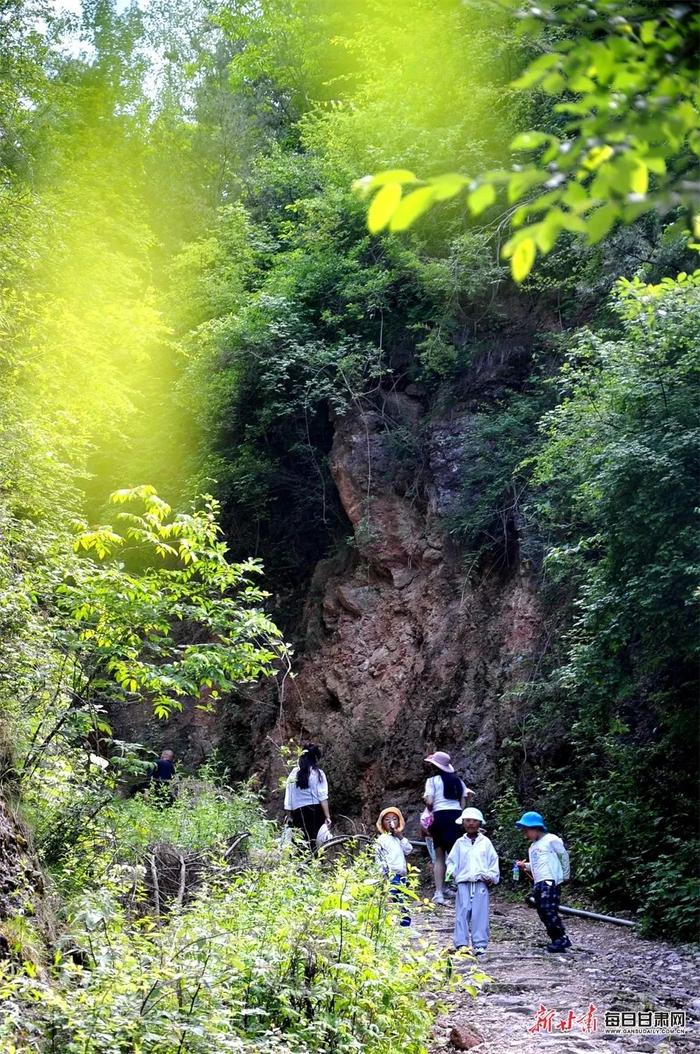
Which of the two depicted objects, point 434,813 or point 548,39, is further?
point 548,39

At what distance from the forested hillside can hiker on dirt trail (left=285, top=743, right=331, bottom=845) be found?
528 mm

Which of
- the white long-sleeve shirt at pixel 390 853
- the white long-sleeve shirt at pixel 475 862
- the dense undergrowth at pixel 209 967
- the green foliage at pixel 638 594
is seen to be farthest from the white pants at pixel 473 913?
the green foliage at pixel 638 594

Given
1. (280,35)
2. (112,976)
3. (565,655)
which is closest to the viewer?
(112,976)

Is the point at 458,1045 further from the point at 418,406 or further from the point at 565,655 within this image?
the point at 418,406

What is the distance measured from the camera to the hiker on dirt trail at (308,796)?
462 inches

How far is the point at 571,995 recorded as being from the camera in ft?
25.2

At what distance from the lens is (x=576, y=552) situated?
13141 mm

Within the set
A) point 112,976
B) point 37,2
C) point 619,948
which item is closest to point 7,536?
point 112,976

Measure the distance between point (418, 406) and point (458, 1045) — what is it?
14.4 meters

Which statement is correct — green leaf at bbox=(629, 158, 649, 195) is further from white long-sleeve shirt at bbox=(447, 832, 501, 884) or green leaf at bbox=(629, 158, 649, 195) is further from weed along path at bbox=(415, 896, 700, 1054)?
white long-sleeve shirt at bbox=(447, 832, 501, 884)

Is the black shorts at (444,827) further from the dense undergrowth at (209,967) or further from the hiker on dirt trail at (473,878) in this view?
the dense undergrowth at (209,967)

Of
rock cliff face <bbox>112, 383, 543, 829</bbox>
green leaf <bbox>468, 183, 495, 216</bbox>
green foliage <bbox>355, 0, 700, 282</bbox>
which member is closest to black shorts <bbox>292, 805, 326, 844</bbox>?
rock cliff face <bbox>112, 383, 543, 829</bbox>

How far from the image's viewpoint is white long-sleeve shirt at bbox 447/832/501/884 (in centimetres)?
886

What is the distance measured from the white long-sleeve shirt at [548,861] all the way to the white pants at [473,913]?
57 cm
